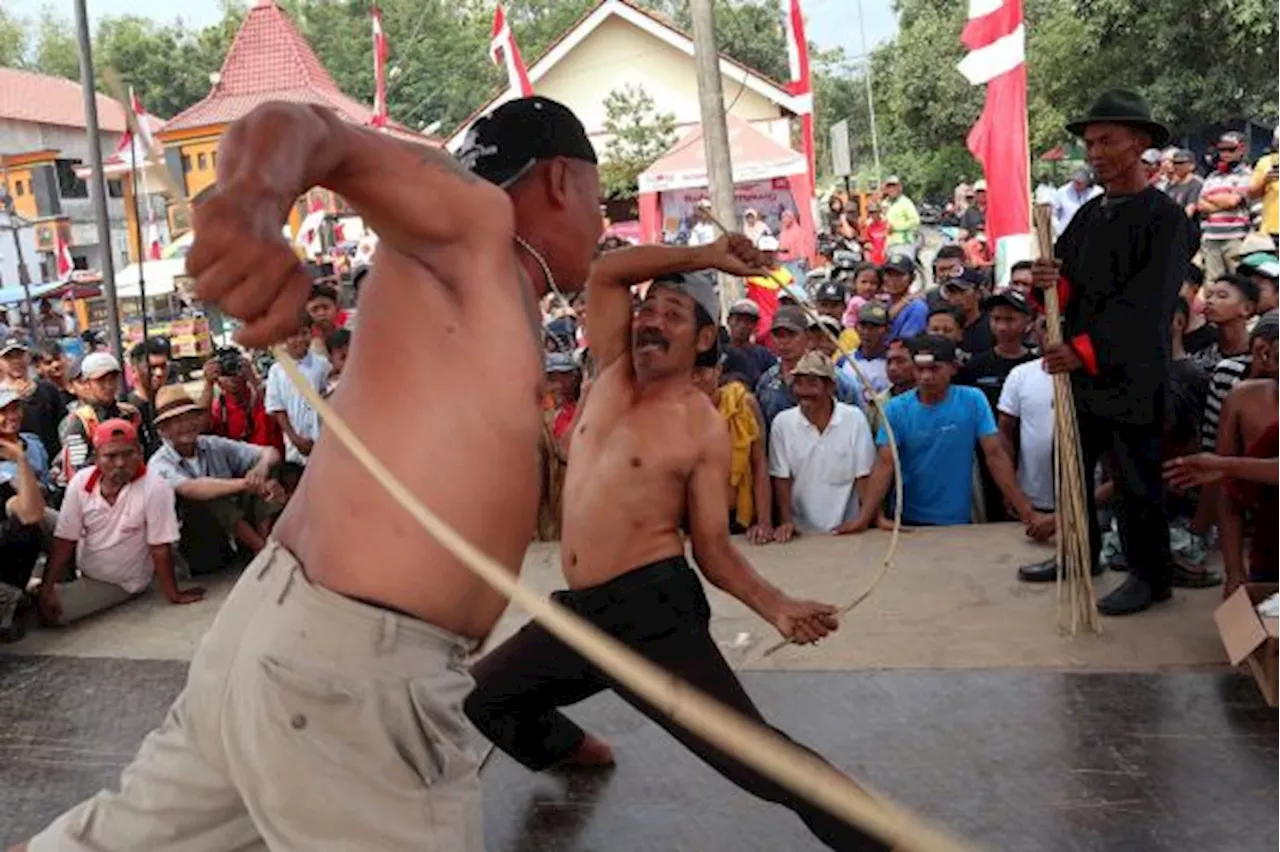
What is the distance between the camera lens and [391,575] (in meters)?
1.74

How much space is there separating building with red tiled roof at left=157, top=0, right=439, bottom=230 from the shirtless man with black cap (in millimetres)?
27252

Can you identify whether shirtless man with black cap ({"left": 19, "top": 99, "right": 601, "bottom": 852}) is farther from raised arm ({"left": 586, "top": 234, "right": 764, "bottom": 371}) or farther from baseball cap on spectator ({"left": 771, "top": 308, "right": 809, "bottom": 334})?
baseball cap on spectator ({"left": 771, "top": 308, "right": 809, "bottom": 334})

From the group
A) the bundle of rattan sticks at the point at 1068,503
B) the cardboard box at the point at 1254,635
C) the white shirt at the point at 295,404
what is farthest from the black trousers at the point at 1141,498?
the white shirt at the point at 295,404

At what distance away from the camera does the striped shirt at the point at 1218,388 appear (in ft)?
15.7

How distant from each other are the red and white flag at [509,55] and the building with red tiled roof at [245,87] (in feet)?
54.4

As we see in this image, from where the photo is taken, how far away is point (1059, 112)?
23.6m

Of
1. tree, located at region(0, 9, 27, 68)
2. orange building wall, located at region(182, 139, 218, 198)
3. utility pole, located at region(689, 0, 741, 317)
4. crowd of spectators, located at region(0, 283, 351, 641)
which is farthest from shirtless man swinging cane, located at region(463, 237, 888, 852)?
tree, located at region(0, 9, 27, 68)

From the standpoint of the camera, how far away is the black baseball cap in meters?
2.07

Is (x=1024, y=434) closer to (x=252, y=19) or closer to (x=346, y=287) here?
(x=346, y=287)

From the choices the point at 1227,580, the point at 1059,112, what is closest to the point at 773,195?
the point at 1059,112

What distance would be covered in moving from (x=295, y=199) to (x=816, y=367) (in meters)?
4.31

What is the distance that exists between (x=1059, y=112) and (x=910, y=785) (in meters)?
22.8

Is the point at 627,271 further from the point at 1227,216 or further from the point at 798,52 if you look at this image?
the point at 798,52

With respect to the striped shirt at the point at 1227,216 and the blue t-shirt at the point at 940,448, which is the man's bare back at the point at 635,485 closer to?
the blue t-shirt at the point at 940,448
